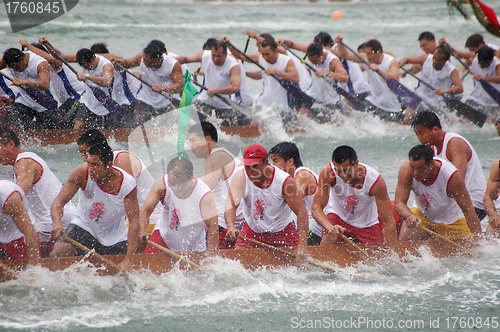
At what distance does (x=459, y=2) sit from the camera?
3346mm

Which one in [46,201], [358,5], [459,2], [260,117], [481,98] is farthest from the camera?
[358,5]

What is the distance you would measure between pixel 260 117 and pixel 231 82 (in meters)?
0.76

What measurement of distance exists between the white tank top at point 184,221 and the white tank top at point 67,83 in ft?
11.9

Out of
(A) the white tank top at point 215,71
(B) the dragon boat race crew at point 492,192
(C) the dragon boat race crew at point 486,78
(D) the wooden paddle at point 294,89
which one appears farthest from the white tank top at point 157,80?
(C) the dragon boat race crew at point 486,78

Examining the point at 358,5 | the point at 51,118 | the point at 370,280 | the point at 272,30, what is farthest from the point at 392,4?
the point at 370,280

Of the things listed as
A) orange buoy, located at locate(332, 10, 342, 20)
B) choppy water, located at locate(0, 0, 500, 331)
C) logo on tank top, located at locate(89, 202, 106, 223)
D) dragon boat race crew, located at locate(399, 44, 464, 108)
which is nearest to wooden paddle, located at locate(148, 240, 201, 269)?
choppy water, located at locate(0, 0, 500, 331)

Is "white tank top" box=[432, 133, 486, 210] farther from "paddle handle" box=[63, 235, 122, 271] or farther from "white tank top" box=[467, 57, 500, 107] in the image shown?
"white tank top" box=[467, 57, 500, 107]

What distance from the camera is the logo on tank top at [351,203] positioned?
416cm

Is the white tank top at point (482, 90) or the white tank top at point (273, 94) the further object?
the white tank top at point (482, 90)

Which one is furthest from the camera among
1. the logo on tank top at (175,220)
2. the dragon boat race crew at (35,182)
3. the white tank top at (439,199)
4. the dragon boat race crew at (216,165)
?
the dragon boat race crew at (216,165)

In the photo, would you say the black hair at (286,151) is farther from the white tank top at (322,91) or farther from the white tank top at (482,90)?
the white tank top at (482,90)

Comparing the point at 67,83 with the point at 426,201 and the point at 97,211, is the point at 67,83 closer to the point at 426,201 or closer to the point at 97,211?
the point at 97,211

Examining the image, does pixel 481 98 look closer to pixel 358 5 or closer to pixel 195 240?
pixel 195 240

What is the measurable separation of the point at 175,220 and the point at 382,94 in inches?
211
